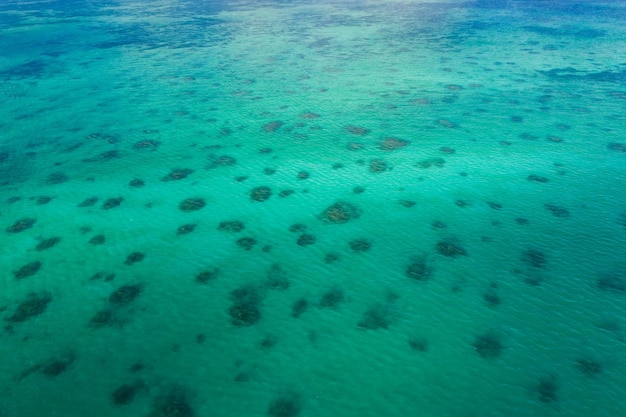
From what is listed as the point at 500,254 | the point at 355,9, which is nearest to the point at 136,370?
the point at 500,254

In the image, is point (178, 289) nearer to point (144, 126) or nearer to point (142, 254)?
point (142, 254)

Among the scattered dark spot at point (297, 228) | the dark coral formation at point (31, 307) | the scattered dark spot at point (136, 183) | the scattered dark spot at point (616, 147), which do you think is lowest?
the dark coral formation at point (31, 307)

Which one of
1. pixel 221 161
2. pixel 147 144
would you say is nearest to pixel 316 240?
pixel 221 161

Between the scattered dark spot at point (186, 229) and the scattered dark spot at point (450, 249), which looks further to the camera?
the scattered dark spot at point (186, 229)

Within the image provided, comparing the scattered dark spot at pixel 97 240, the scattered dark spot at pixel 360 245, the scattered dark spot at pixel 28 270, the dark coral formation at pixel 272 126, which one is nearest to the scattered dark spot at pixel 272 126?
the dark coral formation at pixel 272 126

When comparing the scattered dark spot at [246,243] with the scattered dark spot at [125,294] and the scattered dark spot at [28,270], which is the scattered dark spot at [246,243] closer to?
the scattered dark spot at [125,294]

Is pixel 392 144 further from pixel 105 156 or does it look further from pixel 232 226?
pixel 105 156
